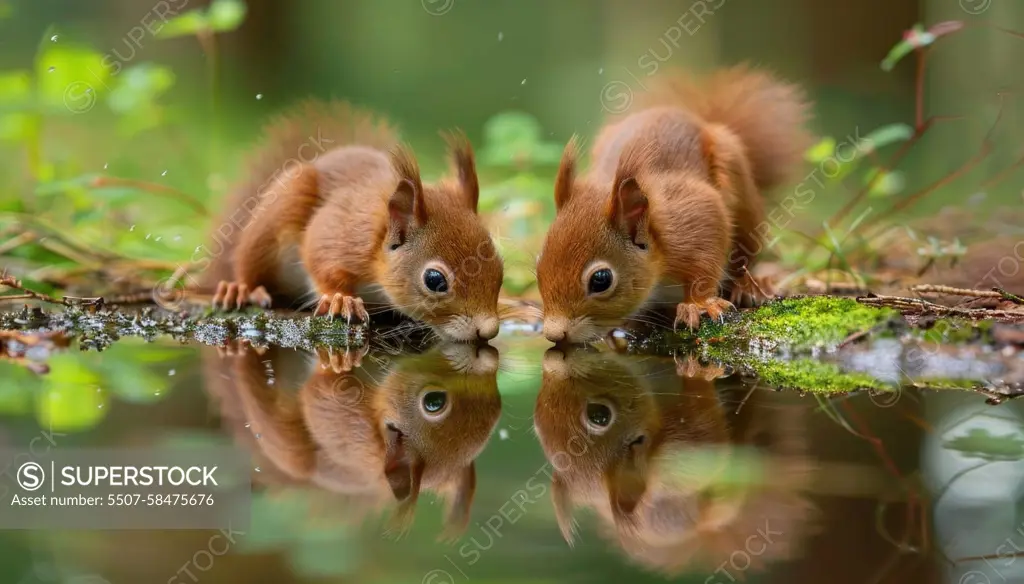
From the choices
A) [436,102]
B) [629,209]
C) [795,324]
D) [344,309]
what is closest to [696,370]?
A: [795,324]

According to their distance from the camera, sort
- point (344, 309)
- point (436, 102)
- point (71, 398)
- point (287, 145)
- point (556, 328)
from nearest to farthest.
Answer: point (71, 398) → point (556, 328) → point (344, 309) → point (287, 145) → point (436, 102)

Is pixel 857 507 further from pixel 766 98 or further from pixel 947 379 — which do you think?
pixel 766 98

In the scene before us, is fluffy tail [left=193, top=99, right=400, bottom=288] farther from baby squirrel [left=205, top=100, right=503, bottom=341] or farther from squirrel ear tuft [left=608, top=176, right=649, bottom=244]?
squirrel ear tuft [left=608, top=176, right=649, bottom=244]

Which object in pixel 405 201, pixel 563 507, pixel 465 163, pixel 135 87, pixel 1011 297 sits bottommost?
pixel 563 507

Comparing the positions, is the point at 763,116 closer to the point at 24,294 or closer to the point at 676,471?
the point at 676,471

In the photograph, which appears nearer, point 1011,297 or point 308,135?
point 1011,297

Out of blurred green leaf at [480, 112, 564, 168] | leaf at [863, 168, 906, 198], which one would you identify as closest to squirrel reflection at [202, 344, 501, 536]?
blurred green leaf at [480, 112, 564, 168]

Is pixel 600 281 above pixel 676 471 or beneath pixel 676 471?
above
